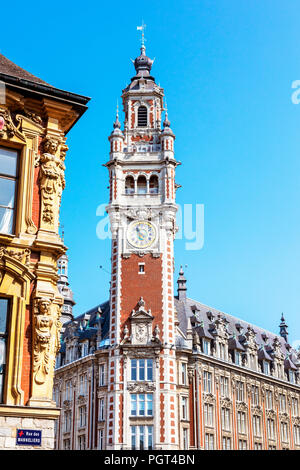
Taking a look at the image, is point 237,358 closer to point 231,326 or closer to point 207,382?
point 231,326

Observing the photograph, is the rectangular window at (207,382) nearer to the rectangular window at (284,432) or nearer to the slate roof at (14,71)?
the rectangular window at (284,432)

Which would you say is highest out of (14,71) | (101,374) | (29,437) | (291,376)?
(291,376)

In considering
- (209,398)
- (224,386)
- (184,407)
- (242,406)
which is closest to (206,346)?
(224,386)

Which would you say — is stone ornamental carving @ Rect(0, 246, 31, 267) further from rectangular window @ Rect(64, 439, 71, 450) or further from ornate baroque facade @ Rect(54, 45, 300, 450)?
rectangular window @ Rect(64, 439, 71, 450)

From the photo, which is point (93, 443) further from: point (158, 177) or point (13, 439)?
point (13, 439)

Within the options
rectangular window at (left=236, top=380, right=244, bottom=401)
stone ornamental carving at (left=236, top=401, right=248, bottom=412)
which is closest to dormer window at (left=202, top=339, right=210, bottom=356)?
rectangular window at (left=236, top=380, right=244, bottom=401)

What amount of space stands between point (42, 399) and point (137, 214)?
4284 centimetres

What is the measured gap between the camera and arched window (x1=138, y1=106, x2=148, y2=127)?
6650 centimetres

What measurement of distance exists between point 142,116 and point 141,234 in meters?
13.1

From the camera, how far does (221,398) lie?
6494 centimetres

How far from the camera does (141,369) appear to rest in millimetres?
56875

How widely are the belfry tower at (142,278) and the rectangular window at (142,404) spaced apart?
0.08 m

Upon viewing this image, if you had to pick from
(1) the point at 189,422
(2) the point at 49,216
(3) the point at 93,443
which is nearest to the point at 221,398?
(1) the point at 189,422

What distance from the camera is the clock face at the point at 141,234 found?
60500 millimetres
